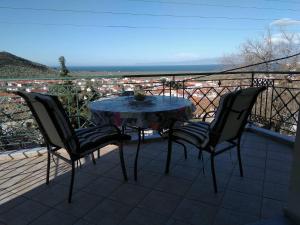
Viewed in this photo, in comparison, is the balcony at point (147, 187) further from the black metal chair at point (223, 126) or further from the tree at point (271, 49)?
the tree at point (271, 49)

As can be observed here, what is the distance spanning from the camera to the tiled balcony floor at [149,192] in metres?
1.66

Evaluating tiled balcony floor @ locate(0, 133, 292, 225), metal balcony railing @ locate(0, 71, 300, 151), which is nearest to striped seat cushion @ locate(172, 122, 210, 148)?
tiled balcony floor @ locate(0, 133, 292, 225)

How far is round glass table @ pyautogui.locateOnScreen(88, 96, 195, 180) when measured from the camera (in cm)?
203

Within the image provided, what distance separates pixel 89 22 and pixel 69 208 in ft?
69.5

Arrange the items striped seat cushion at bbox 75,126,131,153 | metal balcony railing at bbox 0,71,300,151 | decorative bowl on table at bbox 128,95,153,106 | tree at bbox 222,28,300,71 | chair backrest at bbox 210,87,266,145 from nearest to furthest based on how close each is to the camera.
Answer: chair backrest at bbox 210,87,266,145
striped seat cushion at bbox 75,126,131,153
decorative bowl on table at bbox 128,95,153,106
metal balcony railing at bbox 0,71,300,151
tree at bbox 222,28,300,71

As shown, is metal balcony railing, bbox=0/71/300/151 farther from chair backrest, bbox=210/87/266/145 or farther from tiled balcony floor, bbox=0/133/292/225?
chair backrest, bbox=210/87/266/145

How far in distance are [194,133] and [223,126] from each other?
0.31 m

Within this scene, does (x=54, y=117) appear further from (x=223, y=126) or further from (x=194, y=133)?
(x=223, y=126)

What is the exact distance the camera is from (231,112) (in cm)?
185

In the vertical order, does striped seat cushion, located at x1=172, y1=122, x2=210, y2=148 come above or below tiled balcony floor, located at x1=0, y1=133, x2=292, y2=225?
above

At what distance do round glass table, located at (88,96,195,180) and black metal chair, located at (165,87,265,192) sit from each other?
6.1 inches

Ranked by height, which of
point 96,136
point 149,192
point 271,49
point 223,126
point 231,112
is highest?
point 271,49

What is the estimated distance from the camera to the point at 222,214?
1673 mm

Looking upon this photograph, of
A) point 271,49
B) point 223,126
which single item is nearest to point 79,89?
point 223,126
